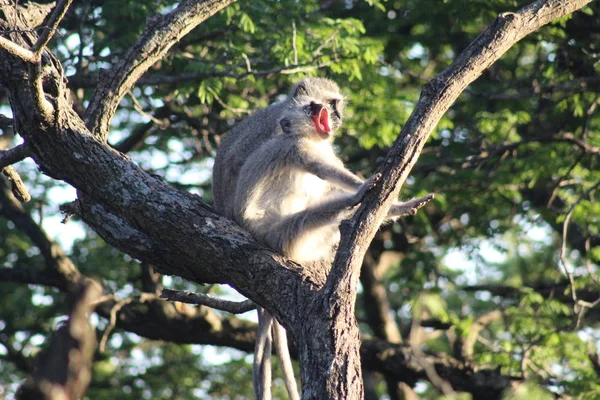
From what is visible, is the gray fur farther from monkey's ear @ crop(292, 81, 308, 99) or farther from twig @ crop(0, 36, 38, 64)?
twig @ crop(0, 36, 38, 64)

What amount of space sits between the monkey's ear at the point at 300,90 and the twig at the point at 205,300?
2008 millimetres

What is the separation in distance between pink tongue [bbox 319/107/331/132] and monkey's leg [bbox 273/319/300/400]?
1.57 metres

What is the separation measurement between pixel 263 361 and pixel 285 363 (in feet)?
0.61

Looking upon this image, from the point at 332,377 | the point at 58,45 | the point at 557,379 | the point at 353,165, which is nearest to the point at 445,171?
the point at 353,165

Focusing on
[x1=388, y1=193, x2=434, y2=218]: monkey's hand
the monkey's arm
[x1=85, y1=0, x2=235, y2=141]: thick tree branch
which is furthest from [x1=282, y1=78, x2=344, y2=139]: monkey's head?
[x1=85, y1=0, x2=235, y2=141]: thick tree branch

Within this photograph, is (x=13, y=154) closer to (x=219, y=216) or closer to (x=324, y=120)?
(x=219, y=216)

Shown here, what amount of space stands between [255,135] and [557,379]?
14.8 feet

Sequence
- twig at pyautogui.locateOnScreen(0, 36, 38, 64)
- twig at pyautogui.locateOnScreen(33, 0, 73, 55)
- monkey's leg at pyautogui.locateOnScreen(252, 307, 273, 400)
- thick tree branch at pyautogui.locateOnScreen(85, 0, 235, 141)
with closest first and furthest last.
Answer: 1. twig at pyautogui.locateOnScreen(0, 36, 38, 64)
2. twig at pyautogui.locateOnScreen(33, 0, 73, 55)
3. monkey's leg at pyautogui.locateOnScreen(252, 307, 273, 400)
4. thick tree branch at pyautogui.locateOnScreen(85, 0, 235, 141)

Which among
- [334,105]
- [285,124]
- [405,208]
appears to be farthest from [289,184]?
[405,208]

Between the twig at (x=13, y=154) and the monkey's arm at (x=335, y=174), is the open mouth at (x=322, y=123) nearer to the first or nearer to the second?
the monkey's arm at (x=335, y=174)

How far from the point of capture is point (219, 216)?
5504 millimetres

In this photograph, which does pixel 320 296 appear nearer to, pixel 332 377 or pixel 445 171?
pixel 332 377

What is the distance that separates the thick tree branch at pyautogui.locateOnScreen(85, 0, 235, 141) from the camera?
5910 mm

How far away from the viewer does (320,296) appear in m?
4.42
